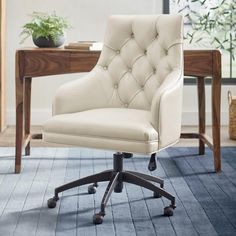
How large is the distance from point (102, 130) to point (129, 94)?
0.59 m

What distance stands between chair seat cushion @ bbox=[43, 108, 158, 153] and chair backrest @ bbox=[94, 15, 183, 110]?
33 centimetres

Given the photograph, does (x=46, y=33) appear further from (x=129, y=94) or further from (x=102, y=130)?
Result: (x=102, y=130)

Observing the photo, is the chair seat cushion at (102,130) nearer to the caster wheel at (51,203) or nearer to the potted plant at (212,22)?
the caster wheel at (51,203)

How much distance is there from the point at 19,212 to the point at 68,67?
1.04 m

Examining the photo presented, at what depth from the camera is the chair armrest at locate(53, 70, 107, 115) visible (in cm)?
301

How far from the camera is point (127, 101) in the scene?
3264 millimetres

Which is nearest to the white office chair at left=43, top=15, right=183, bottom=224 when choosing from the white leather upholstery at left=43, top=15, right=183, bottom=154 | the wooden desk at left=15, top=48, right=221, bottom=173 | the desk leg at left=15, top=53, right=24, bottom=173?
the white leather upholstery at left=43, top=15, right=183, bottom=154

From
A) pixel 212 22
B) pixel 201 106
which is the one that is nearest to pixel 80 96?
pixel 201 106

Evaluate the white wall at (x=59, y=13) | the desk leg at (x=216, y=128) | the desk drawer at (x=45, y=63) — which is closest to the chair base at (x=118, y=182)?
the desk leg at (x=216, y=128)

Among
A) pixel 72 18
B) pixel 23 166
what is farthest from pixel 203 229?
pixel 72 18

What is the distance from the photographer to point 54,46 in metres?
A: 3.70

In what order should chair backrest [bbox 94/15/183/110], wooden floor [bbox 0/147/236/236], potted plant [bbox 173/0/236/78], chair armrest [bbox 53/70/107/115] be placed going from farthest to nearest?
potted plant [bbox 173/0/236/78] → chair backrest [bbox 94/15/183/110] → chair armrest [bbox 53/70/107/115] → wooden floor [bbox 0/147/236/236]

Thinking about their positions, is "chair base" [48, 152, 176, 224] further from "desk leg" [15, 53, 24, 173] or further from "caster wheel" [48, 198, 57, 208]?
"desk leg" [15, 53, 24, 173]

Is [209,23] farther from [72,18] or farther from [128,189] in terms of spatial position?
[128,189]
